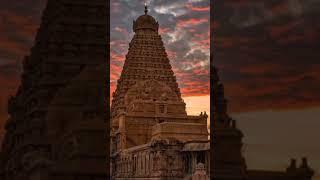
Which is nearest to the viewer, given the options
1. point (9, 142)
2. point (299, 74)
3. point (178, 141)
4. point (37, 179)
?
point (299, 74)

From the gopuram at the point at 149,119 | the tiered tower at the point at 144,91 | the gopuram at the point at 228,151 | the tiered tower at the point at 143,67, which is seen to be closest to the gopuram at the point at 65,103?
the gopuram at the point at 228,151

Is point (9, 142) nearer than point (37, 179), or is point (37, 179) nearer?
point (37, 179)

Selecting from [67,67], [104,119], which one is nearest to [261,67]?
[104,119]

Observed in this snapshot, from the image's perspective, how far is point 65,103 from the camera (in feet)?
29.4

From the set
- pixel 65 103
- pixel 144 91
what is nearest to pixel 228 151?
pixel 65 103

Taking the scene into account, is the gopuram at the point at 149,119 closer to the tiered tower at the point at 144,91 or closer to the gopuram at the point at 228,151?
the tiered tower at the point at 144,91

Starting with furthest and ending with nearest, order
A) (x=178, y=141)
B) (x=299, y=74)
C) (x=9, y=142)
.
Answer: (x=178, y=141), (x=9, y=142), (x=299, y=74)

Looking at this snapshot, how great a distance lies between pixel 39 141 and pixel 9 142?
1699 mm

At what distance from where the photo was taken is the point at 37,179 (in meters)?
8.73

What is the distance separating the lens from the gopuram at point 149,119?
42750mm

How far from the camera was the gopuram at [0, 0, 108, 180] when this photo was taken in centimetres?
833

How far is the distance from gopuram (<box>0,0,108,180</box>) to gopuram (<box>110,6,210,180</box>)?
31.9m

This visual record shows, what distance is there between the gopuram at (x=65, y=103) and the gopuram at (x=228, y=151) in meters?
1.42

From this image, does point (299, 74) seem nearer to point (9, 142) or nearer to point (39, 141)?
point (39, 141)
